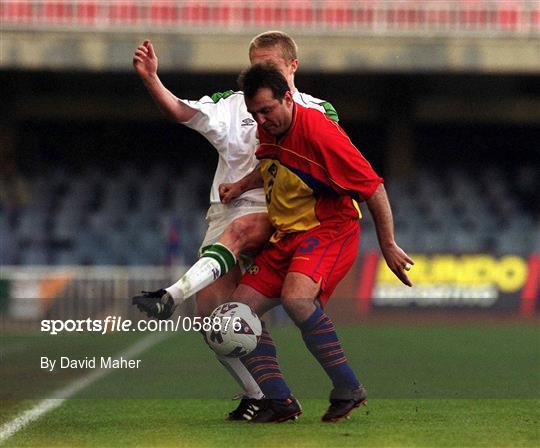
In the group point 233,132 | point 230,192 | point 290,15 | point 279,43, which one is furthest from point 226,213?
point 290,15

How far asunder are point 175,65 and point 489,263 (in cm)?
570

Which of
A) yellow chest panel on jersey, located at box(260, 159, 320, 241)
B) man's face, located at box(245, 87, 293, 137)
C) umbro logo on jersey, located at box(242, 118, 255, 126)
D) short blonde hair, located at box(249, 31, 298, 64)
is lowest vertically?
yellow chest panel on jersey, located at box(260, 159, 320, 241)

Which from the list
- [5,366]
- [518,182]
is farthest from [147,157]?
[5,366]

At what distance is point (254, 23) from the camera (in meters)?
20.1

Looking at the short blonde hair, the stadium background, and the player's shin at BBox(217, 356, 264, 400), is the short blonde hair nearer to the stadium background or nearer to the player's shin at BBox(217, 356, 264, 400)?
the player's shin at BBox(217, 356, 264, 400)

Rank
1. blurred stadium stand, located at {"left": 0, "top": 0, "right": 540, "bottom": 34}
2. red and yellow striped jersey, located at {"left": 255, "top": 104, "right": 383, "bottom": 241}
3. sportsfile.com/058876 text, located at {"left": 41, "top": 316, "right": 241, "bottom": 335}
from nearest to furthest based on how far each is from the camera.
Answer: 1. red and yellow striped jersey, located at {"left": 255, "top": 104, "right": 383, "bottom": 241}
2. sportsfile.com/058876 text, located at {"left": 41, "top": 316, "right": 241, "bottom": 335}
3. blurred stadium stand, located at {"left": 0, "top": 0, "right": 540, "bottom": 34}

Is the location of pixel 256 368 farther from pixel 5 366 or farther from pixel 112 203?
pixel 112 203

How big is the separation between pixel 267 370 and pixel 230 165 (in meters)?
1.07

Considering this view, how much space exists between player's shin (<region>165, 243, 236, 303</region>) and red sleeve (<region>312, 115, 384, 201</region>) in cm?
66

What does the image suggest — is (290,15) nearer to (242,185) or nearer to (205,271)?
(242,185)

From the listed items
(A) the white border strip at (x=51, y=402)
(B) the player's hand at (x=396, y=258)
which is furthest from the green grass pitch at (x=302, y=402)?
(B) the player's hand at (x=396, y=258)

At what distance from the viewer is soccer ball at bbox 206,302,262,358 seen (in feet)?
20.0

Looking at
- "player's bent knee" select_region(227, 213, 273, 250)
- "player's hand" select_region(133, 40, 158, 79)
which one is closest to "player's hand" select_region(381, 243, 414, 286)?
"player's bent knee" select_region(227, 213, 273, 250)

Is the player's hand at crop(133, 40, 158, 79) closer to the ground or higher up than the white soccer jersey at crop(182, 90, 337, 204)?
higher up
